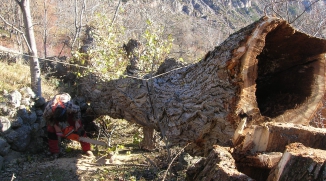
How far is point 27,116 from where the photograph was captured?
5113 millimetres

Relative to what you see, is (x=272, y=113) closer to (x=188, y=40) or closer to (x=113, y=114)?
(x=113, y=114)

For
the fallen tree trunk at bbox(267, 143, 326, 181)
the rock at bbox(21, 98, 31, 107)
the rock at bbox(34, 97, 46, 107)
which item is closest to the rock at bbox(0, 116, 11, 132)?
the rock at bbox(21, 98, 31, 107)

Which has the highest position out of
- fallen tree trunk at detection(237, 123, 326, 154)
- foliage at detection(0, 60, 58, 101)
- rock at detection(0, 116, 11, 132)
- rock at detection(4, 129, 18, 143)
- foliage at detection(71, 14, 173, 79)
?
foliage at detection(71, 14, 173, 79)

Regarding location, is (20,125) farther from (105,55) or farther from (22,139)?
(105,55)

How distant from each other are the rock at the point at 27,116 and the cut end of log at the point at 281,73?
12.9ft

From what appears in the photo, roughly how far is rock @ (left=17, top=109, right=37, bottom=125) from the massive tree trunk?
8.05ft

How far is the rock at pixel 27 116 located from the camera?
5.04m

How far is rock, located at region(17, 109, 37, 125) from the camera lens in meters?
5.04

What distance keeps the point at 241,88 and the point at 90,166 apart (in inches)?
118

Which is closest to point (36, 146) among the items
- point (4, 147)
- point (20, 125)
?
point (20, 125)

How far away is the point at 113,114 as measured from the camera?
4809 mm

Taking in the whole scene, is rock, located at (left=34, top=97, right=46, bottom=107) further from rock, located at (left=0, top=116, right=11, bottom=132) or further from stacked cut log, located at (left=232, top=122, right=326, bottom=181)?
stacked cut log, located at (left=232, top=122, right=326, bottom=181)

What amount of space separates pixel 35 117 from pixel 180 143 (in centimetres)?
314

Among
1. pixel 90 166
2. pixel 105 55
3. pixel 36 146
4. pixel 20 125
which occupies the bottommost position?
pixel 90 166
